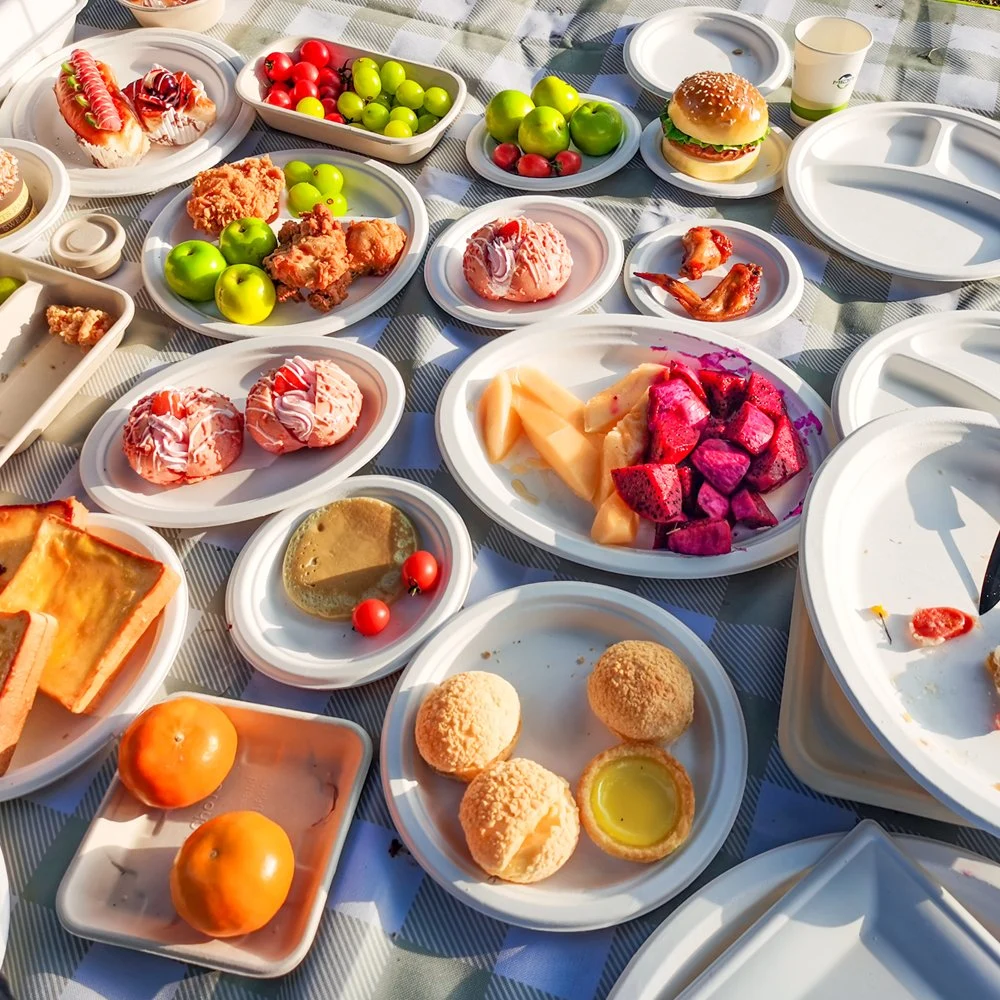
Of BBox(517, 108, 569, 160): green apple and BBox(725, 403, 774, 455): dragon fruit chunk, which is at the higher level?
BBox(517, 108, 569, 160): green apple

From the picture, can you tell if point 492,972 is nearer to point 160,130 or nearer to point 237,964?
point 237,964

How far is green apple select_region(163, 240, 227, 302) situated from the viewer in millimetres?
2123

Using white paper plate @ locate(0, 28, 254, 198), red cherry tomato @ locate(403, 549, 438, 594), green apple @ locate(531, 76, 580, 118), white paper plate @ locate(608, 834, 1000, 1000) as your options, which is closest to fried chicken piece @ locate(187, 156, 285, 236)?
white paper plate @ locate(0, 28, 254, 198)

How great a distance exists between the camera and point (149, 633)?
5.35 ft

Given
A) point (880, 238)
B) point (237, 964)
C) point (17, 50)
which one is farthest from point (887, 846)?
point (17, 50)

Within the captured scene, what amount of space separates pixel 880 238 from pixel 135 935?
2362 mm

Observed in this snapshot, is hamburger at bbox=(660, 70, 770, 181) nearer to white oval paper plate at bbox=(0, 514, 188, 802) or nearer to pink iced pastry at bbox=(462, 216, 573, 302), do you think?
pink iced pastry at bbox=(462, 216, 573, 302)

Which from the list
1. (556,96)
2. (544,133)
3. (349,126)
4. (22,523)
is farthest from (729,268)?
(22,523)

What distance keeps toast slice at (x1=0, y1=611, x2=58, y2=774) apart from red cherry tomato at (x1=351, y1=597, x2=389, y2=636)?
550 millimetres

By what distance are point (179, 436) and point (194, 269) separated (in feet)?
1.85

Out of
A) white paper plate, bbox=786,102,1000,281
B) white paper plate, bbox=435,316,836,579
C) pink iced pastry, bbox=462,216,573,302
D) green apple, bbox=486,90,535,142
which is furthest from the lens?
green apple, bbox=486,90,535,142

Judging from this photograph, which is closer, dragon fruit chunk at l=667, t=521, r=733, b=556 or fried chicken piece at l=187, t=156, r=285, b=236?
dragon fruit chunk at l=667, t=521, r=733, b=556

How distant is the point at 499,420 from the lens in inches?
72.7

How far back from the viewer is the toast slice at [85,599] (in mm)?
A: 1519
